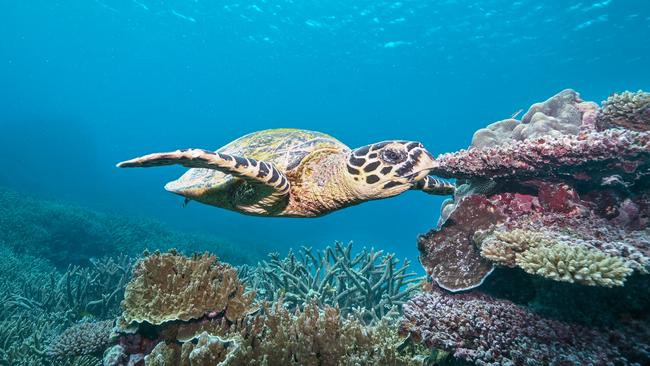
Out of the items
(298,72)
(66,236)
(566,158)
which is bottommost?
(66,236)

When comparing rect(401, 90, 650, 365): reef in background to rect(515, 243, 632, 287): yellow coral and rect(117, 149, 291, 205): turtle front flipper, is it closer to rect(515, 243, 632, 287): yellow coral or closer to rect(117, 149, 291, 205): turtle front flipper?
rect(515, 243, 632, 287): yellow coral

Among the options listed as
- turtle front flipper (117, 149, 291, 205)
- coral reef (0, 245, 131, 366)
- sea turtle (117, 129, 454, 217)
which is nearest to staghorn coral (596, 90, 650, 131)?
sea turtle (117, 129, 454, 217)

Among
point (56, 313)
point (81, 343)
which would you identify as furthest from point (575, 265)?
point (56, 313)

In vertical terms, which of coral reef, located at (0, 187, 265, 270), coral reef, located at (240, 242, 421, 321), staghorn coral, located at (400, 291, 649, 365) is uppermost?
staghorn coral, located at (400, 291, 649, 365)

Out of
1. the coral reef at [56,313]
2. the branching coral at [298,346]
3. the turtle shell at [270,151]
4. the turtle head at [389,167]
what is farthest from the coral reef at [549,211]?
the coral reef at [56,313]

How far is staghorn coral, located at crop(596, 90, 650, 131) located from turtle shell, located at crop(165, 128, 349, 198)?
11.1 feet

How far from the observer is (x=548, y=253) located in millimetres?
2510

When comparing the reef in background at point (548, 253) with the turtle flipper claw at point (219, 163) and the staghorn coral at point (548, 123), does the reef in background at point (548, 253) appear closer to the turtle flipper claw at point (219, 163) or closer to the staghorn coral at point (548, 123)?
the staghorn coral at point (548, 123)

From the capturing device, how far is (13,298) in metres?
6.98

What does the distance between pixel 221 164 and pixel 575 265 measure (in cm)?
307

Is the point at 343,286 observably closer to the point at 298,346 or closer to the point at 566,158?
the point at 298,346

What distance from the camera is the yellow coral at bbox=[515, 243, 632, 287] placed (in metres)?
2.25

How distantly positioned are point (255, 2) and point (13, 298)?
31694 mm

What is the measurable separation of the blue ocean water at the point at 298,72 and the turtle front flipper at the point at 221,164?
72.3ft
